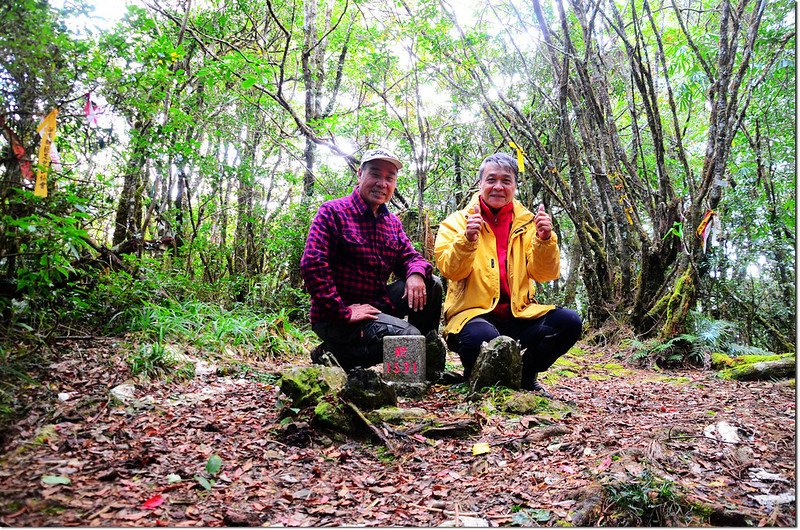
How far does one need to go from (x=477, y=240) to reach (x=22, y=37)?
2702mm

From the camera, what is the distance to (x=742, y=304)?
6.61 metres

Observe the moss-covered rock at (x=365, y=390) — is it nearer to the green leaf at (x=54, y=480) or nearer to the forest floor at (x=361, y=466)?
the forest floor at (x=361, y=466)

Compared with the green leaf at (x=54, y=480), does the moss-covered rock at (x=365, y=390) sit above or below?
above

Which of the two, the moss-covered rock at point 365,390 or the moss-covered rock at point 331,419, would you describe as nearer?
the moss-covered rock at point 331,419

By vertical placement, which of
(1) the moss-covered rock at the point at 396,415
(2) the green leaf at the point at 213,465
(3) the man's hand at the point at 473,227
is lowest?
(2) the green leaf at the point at 213,465

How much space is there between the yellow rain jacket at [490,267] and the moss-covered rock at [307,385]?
3.68ft

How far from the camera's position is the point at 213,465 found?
2.07m

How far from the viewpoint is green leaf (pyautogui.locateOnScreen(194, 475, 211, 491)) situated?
1893 millimetres

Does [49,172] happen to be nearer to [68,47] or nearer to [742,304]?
[68,47]

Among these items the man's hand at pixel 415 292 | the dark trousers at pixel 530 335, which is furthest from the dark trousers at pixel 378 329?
the dark trousers at pixel 530 335

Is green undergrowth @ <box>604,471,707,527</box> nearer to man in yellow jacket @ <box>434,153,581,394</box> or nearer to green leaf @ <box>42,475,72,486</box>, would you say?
man in yellow jacket @ <box>434,153,581,394</box>

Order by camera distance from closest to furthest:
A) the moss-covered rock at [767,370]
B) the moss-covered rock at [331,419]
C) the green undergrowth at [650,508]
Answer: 1. the green undergrowth at [650,508]
2. the moss-covered rock at [331,419]
3. the moss-covered rock at [767,370]

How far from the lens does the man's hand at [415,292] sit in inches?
142

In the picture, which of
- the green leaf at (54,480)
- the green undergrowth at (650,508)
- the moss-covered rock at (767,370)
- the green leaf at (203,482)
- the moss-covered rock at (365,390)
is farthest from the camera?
the moss-covered rock at (767,370)
